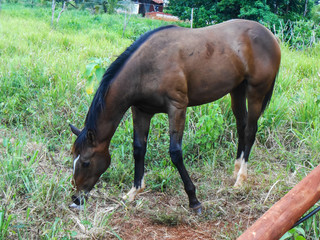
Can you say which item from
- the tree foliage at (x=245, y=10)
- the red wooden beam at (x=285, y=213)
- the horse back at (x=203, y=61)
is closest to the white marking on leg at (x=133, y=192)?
the horse back at (x=203, y=61)

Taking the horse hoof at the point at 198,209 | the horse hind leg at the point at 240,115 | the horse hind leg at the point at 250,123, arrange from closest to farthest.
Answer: the horse hoof at the point at 198,209
the horse hind leg at the point at 250,123
the horse hind leg at the point at 240,115

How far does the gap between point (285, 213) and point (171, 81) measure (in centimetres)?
172

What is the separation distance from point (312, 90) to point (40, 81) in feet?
13.3

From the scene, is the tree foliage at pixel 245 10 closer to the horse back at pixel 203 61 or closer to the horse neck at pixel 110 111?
the horse back at pixel 203 61

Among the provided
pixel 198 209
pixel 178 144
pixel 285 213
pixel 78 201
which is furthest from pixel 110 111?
pixel 285 213

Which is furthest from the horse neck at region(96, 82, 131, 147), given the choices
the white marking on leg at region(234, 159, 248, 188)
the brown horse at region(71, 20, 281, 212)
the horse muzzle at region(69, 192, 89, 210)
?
the white marking on leg at region(234, 159, 248, 188)

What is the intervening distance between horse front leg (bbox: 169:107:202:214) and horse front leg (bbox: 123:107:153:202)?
1.24ft

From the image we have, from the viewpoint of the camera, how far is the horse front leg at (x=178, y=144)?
3.06 m

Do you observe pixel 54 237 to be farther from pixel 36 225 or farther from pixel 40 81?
pixel 40 81

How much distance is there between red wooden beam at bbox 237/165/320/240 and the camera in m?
1.31

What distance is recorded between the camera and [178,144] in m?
3.13

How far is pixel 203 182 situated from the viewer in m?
3.68

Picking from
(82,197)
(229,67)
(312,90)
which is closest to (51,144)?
(82,197)

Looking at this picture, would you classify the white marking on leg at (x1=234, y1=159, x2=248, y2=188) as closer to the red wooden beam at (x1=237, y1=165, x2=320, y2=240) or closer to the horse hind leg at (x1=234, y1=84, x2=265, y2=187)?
the horse hind leg at (x1=234, y1=84, x2=265, y2=187)
